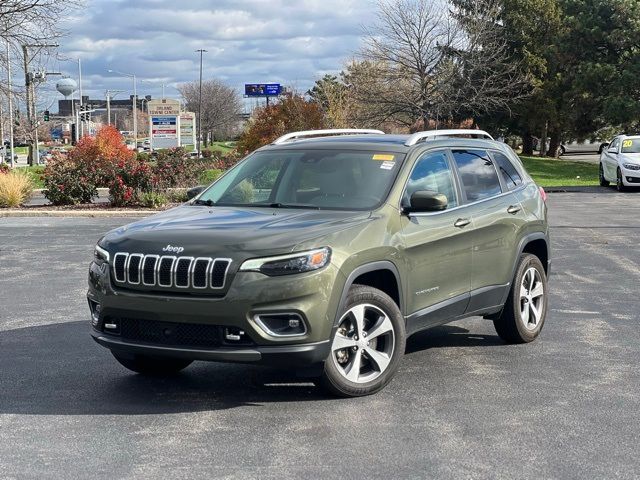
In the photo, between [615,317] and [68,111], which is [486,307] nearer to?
[615,317]

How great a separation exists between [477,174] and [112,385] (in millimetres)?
3391

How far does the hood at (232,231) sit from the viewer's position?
550cm

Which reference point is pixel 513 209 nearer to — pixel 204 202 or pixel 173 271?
pixel 204 202

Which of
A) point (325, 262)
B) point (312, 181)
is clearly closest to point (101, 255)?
point (325, 262)

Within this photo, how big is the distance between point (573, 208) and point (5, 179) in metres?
14.4

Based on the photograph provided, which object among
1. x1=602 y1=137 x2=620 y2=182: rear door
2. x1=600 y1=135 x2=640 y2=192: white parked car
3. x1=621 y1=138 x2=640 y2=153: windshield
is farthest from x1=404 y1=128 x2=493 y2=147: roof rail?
x1=602 y1=137 x2=620 y2=182: rear door

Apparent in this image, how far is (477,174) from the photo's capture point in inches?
296

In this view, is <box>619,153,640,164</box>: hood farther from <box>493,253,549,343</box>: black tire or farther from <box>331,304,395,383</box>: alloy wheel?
<box>331,304,395,383</box>: alloy wheel

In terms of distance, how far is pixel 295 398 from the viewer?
602 centimetres

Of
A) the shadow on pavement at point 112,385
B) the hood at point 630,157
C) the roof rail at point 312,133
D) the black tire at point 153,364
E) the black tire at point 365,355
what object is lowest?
the shadow on pavement at point 112,385

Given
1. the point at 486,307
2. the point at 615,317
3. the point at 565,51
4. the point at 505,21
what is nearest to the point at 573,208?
the point at 615,317

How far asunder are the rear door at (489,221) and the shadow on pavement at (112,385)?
2.63 ft

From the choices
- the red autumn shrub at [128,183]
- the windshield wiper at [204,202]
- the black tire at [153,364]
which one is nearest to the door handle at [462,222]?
the windshield wiper at [204,202]

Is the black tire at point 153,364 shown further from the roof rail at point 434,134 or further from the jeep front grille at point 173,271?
the roof rail at point 434,134
